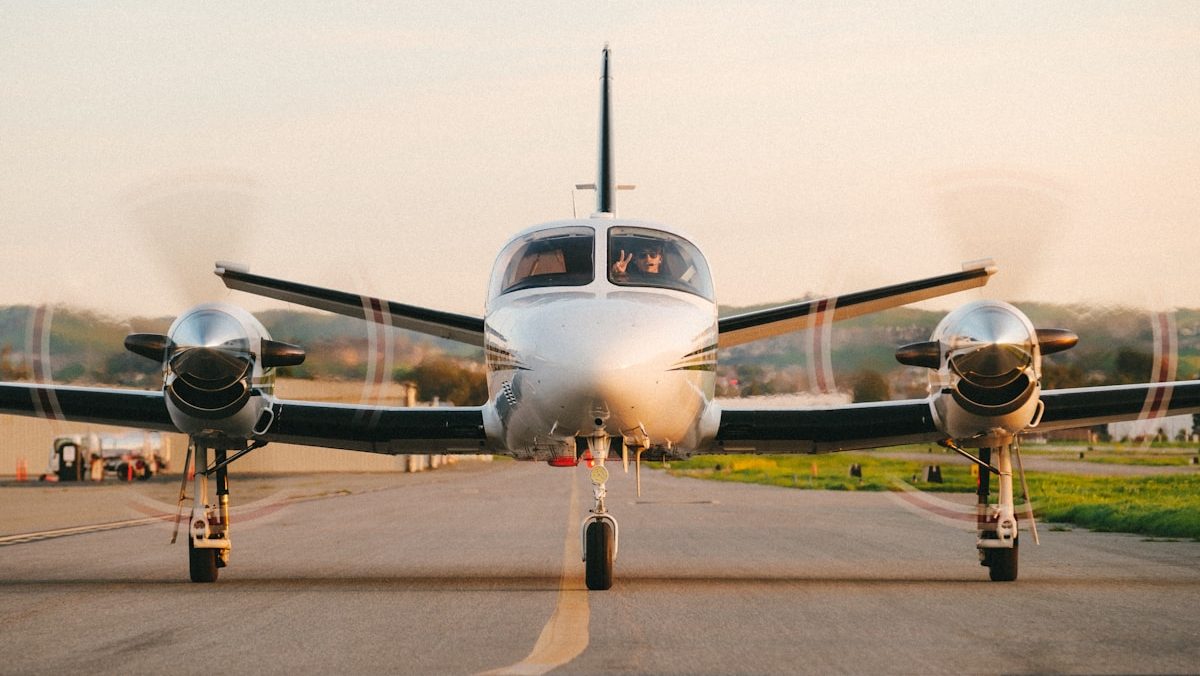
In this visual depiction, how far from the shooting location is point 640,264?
12.6 metres

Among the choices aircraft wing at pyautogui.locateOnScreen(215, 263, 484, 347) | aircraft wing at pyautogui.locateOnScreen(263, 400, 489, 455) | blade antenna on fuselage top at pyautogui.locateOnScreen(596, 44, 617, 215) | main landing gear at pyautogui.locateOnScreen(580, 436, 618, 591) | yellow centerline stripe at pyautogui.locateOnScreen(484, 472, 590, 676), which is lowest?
yellow centerline stripe at pyautogui.locateOnScreen(484, 472, 590, 676)

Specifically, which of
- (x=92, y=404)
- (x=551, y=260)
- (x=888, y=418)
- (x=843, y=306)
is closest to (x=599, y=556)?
(x=551, y=260)

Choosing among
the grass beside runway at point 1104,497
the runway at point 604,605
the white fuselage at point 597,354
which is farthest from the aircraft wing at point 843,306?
the runway at point 604,605

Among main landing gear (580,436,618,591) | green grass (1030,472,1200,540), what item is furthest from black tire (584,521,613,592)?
green grass (1030,472,1200,540)

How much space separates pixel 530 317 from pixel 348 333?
4.79 m

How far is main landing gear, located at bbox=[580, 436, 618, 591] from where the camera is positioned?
39.1 feet

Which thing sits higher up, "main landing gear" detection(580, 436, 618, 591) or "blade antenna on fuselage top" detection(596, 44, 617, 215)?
"blade antenna on fuselage top" detection(596, 44, 617, 215)

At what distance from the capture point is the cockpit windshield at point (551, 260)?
485 inches

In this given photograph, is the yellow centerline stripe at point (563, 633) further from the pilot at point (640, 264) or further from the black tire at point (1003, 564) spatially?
the black tire at point (1003, 564)

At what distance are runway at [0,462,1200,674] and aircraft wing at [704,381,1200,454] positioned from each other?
4.53 feet

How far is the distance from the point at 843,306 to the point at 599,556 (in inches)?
174

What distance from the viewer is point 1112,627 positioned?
910 cm

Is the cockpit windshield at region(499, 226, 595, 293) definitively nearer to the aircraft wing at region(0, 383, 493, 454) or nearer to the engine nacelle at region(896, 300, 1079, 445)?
the aircraft wing at region(0, 383, 493, 454)

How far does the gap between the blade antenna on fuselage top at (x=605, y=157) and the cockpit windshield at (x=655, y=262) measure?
5.46 meters
